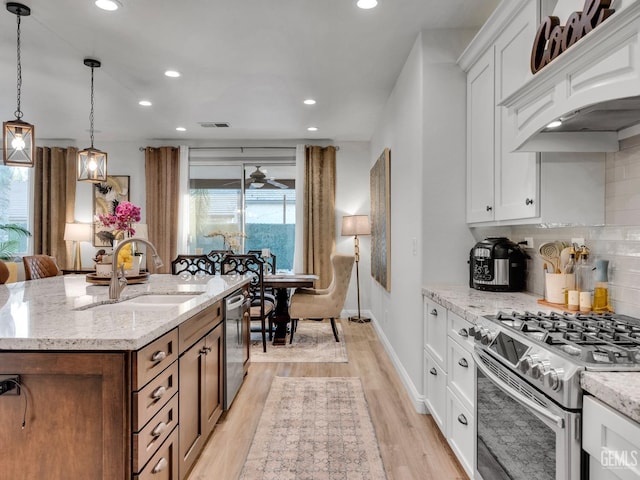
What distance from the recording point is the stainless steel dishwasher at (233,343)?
8.84ft

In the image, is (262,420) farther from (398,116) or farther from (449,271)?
(398,116)

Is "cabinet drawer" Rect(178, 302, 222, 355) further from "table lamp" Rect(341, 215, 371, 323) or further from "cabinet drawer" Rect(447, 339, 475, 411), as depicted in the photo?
"table lamp" Rect(341, 215, 371, 323)

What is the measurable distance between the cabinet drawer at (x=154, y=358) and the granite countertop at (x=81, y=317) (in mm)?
47

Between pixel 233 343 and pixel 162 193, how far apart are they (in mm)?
4095

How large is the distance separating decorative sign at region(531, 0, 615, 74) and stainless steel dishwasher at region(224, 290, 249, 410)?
2144 mm

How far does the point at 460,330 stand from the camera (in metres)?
2.01

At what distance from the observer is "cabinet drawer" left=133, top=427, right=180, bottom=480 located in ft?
4.79

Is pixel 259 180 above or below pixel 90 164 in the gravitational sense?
above

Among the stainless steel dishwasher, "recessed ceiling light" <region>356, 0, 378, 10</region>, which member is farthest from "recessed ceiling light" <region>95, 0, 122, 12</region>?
the stainless steel dishwasher

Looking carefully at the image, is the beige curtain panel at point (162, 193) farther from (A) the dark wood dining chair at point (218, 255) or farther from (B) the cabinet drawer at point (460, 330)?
(B) the cabinet drawer at point (460, 330)

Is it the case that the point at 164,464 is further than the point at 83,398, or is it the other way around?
the point at 164,464

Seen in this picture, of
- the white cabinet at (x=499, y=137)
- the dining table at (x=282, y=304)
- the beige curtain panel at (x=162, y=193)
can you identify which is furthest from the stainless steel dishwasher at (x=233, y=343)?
the beige curtain panel at (x=162, y=193)

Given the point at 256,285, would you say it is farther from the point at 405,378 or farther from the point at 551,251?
the point at 551,251

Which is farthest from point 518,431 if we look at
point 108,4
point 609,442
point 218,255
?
point 218,255
